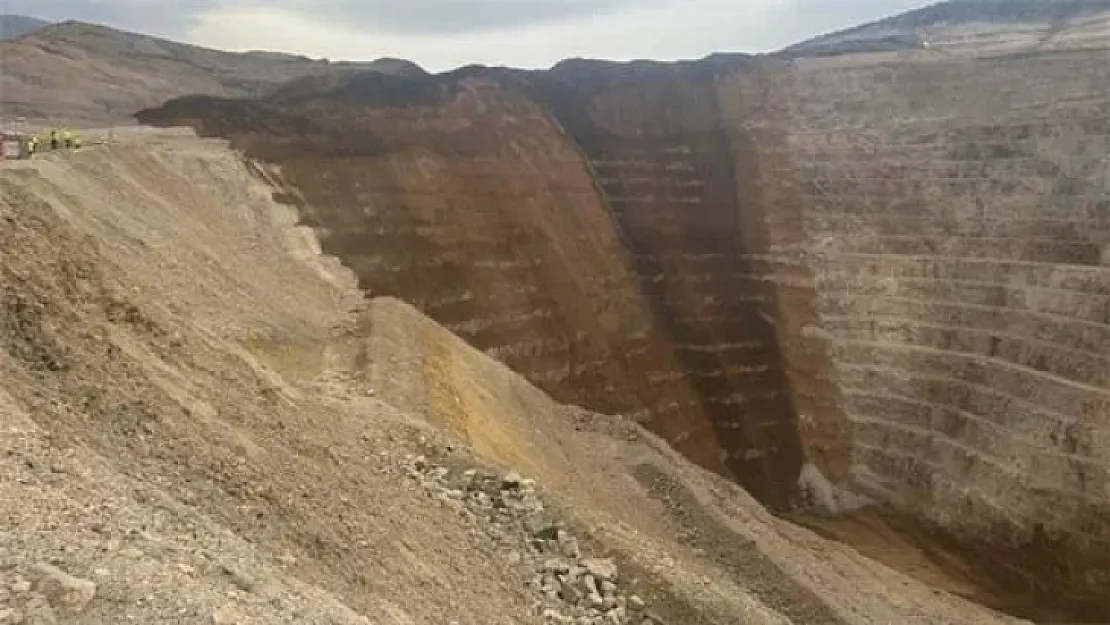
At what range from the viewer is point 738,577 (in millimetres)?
16578

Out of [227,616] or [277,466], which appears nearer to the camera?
[227,616]

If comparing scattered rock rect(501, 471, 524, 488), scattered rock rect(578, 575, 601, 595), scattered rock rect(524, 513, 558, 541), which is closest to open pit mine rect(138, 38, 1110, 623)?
scattered rock rect(501, 471, 524, 488)

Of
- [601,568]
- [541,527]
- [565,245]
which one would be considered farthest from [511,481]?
[565,245]

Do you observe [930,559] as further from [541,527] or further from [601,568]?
[541,527]

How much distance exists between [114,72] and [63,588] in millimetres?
53371

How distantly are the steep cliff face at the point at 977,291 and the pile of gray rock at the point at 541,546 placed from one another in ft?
69.6

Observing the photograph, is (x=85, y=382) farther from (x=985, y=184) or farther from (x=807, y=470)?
(x=985, y=184)

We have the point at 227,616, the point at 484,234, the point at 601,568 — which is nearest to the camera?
the point at 227,616

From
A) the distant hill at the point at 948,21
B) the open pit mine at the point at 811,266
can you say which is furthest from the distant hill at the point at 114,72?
the distant hill at the point at 948,21

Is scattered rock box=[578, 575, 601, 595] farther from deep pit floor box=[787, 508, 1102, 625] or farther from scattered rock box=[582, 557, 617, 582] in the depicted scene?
deep pit floor box=[787, 508, 1102, 625]

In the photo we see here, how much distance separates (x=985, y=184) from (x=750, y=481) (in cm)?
1459

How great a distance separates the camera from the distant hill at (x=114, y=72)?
1730 inches

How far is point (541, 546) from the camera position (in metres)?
12.5

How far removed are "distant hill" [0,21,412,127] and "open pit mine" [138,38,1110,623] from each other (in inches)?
382
